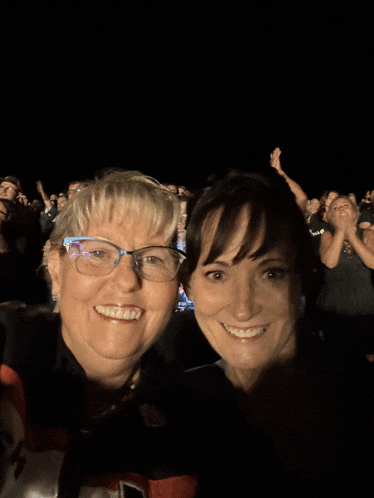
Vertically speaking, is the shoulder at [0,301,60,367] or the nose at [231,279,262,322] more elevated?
the nose at [231,279,262,322]

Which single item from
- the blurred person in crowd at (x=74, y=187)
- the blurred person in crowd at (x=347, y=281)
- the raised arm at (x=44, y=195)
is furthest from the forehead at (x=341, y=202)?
the raised arm at (x=44, y=195)

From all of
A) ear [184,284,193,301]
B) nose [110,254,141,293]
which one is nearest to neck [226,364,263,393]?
ear [184,284,193,301]

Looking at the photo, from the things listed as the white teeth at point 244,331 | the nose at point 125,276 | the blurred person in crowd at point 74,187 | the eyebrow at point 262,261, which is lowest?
the white teeth at point 244,331

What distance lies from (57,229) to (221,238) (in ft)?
1.44

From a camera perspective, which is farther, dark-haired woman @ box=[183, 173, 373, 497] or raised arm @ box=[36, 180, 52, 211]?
raised arm @ box=[36, 180, 52, 211]

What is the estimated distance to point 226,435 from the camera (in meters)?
1.01

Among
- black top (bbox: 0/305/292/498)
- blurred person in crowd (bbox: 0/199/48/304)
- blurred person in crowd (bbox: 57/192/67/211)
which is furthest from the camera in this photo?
blurred person in crowd (bbox: 0/199/48/304)

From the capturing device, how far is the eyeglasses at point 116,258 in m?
0.94

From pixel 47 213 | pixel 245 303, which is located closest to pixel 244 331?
pixel 245 303

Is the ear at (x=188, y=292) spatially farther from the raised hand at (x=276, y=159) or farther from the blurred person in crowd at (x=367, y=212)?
the blurred person in crowd at (x=367, y=212)

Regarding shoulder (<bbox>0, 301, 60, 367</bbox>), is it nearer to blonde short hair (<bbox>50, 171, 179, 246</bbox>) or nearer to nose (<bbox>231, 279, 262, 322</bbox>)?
blonde short hair (<bbox>50, 171, 179, 246</bbox>)

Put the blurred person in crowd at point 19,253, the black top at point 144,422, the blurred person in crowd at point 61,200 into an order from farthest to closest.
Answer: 1. the blurred person in crowd at point 19,253
2. the blurred person in crowd at point 61,200
3. the black top at point 144,422

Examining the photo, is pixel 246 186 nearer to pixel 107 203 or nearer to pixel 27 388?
pixel 107 203

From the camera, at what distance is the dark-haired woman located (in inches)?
38.1
